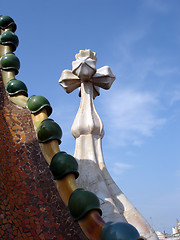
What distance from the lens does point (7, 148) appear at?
3.01 meters

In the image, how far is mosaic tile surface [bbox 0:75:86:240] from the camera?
8.16 feet

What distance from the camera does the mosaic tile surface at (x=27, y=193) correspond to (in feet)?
8.16

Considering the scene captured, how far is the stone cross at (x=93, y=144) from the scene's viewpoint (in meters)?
4.54

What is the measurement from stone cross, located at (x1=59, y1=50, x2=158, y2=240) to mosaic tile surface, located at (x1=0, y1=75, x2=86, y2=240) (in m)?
1.77

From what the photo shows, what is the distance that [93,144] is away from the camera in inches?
203

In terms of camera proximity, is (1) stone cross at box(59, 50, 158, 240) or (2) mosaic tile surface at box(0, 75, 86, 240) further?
(1) stone cross at box(59, 50, 158, 240)

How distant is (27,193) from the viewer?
2736 mm

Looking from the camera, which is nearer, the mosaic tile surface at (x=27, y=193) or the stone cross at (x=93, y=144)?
the mosaic tile surface at (x=27, y=193)

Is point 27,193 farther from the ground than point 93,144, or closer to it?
closer to it

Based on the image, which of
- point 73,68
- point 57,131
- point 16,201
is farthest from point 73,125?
point 16,201

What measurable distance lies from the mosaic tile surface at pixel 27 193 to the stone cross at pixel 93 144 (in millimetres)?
1775

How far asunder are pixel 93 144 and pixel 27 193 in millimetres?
2516

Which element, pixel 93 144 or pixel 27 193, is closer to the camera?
pixel 27 193

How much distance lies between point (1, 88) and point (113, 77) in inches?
114
